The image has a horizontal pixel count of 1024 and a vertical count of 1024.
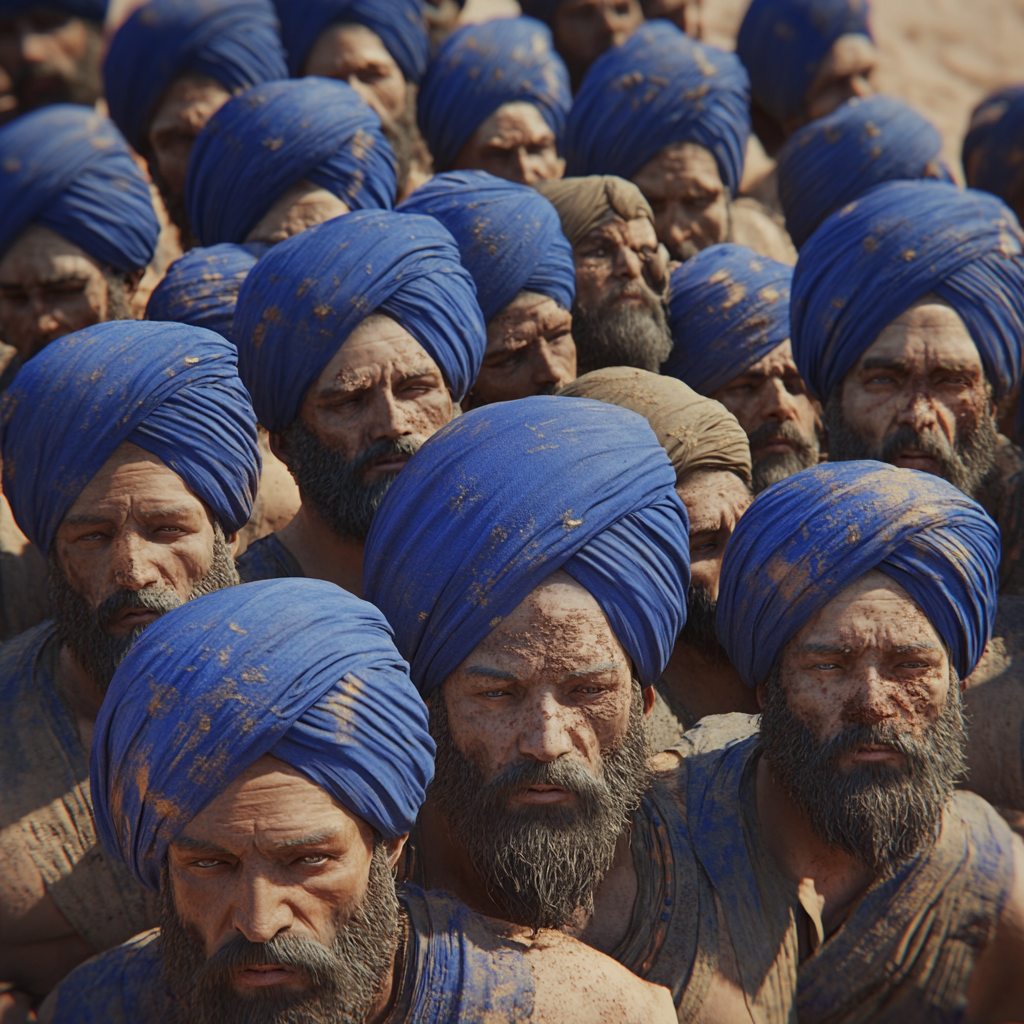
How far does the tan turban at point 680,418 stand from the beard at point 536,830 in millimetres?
1457

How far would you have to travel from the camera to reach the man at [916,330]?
225 inches

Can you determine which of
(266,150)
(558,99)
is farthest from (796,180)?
(266,150)

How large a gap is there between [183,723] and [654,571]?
1465mm

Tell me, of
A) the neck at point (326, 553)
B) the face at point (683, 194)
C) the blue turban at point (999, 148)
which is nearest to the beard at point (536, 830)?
the neck at point (326, 553)

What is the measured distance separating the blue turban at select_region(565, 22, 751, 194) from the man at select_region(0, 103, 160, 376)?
7.90 feet

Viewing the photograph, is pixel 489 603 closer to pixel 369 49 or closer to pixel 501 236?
pixel 501 236

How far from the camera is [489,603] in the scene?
12.8ft

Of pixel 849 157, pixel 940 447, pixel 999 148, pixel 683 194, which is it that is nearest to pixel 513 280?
pixel 940 447

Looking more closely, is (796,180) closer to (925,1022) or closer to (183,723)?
(925,1022)

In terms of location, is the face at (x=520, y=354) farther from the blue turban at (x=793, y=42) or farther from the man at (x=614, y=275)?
the blue turban at (x=793, y=42)

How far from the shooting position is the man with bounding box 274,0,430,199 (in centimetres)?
824

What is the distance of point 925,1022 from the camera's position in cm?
432

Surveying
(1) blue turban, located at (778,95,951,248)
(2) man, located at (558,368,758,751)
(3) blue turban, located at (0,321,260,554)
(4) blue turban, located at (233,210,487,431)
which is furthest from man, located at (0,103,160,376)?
(1) blue turban, located at (778,95,951,248)

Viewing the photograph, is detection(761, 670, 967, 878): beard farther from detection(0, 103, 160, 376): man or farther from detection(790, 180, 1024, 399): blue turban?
detection(0, 103, 160, 376): man
